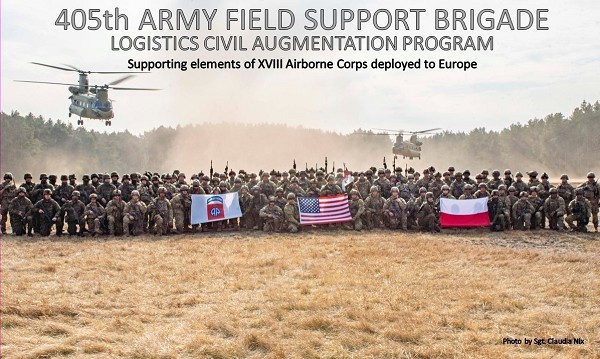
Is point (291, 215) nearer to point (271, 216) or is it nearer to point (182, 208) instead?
point (271, 216)

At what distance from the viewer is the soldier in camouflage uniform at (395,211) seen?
18156 mm

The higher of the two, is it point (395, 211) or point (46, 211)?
point (46, 211)

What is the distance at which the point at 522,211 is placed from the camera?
17.9 metres

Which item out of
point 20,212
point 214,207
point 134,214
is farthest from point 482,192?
point 20,212

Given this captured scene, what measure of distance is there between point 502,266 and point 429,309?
4.06m

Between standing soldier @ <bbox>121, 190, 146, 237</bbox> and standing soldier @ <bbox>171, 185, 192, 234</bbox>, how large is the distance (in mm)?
1066

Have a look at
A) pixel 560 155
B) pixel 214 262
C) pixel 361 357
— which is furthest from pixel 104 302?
pixel 560 155

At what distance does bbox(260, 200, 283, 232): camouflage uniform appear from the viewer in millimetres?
17938

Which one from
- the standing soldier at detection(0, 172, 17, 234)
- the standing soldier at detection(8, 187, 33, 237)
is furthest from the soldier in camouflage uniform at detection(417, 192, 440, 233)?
the standing soldier at detection(0, 172, 17, 234)

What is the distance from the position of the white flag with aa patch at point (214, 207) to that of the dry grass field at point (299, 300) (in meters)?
3.43

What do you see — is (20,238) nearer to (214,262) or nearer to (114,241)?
(114,241)

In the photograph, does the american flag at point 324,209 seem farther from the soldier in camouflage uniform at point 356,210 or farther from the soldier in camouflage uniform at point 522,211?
the soldier in camouflage uniform at point 522,211

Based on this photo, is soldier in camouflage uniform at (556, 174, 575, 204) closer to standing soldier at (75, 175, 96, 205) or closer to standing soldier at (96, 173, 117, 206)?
standing soldier at (96, 173, 117, 206)

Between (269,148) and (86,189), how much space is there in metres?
80.4
